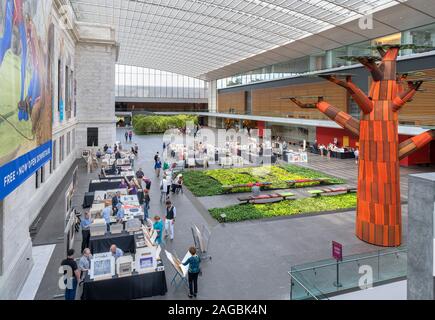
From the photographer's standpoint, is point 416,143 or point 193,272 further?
point 416,143

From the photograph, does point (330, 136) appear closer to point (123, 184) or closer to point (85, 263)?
point (123, 184)

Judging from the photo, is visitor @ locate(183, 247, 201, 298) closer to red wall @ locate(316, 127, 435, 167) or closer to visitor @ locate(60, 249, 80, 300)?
visitor @ locate(60, 249, 80, 300)

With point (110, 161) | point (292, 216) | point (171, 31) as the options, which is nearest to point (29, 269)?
point (292, 216)

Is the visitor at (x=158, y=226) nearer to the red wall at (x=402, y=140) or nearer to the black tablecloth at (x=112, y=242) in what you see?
the black tablecloth at (x=112, y=242)

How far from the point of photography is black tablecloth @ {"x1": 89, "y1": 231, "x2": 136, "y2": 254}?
10.1 metres

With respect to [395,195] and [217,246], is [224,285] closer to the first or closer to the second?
[217,246]

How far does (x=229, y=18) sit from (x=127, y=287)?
33.9 m

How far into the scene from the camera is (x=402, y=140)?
27.7 metres

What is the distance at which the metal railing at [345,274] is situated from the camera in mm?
7202

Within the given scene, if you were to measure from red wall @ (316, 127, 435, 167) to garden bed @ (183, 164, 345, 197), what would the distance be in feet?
31.7

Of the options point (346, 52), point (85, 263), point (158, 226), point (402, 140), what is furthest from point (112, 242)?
point (346, 52)

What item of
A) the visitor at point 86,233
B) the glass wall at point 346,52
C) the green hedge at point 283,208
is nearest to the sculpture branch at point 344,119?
the green hedge at point 283,208

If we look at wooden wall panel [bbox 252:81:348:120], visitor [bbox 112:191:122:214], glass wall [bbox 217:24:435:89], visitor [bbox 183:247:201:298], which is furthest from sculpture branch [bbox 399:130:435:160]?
wooden wall panel [bbox 252:81:348:120]
